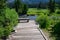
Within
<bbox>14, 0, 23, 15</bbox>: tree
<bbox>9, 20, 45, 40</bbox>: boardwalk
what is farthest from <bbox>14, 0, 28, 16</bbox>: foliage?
<bbox>9, 20, 45, 40</bbox>: boardwalk

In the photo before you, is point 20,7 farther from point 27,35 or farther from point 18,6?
point 27,35

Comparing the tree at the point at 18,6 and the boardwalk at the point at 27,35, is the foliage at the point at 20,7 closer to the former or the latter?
the tree at the point at 18,6

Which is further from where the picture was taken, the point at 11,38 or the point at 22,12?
the point at 22,12

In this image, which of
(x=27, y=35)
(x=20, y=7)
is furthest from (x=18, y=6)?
(x=27, y=35)

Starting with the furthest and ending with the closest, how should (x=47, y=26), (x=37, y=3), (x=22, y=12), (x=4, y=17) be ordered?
(x=37, y=3), (x=22, y=12), (x=47, y=26), (x=4, y=17)

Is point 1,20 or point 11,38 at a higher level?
point 1,20

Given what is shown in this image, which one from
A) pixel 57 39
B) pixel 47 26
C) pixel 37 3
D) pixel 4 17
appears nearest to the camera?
pixel 57 39

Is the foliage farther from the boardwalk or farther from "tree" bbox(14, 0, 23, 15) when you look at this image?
the boardwalk

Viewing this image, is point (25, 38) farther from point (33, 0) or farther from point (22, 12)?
point (33, 0)

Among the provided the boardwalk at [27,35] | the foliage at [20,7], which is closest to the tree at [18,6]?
the foliage at [20,7]

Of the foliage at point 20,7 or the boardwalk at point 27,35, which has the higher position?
the boardwalk at point 27,35

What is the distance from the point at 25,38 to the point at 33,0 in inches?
1185

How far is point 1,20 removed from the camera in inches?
526

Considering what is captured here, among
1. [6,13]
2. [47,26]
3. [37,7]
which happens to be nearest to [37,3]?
[37,7]
